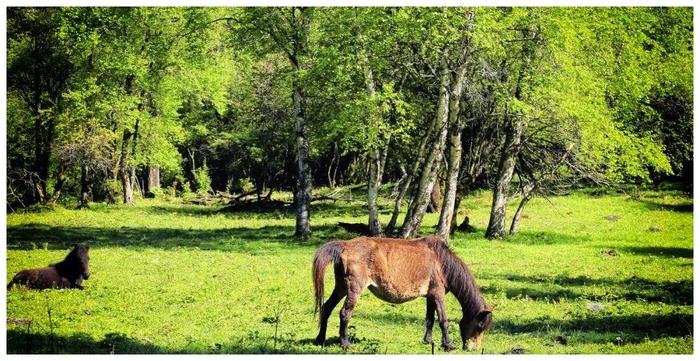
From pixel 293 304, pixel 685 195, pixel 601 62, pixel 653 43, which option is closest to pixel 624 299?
pixel 293 304

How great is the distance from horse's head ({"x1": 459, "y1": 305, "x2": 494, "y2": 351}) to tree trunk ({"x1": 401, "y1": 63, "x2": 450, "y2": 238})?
38.6 feet

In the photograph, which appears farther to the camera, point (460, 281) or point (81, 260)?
point (81, 260)

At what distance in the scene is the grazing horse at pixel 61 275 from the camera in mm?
16844

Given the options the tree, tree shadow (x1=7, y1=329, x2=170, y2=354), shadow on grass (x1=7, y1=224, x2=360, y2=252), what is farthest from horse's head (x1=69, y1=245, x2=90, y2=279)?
the tree

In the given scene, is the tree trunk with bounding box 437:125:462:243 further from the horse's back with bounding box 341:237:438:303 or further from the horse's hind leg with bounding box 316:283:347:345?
the horse's hind leg with bounding box 316:283:347:345

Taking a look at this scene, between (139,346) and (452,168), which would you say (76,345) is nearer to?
(139,346)

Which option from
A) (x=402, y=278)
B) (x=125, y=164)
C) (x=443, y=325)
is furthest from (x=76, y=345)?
(x=125, y=164)

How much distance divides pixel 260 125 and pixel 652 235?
18980mm

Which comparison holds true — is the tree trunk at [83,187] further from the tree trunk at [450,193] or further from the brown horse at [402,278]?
the brown horse at [402,278]

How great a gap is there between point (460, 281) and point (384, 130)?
13369 millimetres

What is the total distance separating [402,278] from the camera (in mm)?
12477

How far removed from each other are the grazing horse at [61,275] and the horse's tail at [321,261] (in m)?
7.22

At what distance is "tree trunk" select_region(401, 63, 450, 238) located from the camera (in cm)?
2416

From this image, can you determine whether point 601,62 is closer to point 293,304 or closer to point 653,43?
point 653,43
